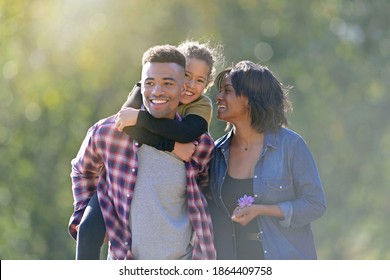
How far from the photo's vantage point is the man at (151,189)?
17.6 ft

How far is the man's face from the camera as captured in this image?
5.40 metres

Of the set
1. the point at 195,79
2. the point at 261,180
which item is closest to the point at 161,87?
the point at 195,79

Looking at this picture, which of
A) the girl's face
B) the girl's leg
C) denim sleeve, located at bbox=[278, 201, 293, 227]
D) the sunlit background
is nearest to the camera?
the girl's leg

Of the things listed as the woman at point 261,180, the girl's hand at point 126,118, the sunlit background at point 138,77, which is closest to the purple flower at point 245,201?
the woman at point 261,180

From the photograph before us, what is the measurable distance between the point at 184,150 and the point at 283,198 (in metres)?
0.56

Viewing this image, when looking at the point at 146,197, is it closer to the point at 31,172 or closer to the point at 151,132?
the point at 151,132

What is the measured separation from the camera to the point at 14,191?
20.4 metres

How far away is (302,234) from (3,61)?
14855 mm

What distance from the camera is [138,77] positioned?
17.5m

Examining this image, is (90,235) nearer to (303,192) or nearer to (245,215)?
(245,215)

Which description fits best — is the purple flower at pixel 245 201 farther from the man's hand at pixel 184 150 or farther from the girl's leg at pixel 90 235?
the girl's leg at pixel 90 235

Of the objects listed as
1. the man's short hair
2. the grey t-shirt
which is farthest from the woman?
the man's short hair

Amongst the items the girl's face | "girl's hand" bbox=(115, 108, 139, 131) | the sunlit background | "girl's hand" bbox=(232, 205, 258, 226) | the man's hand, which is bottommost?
"girl's hand" bbox=(232, 205, 258, 226)

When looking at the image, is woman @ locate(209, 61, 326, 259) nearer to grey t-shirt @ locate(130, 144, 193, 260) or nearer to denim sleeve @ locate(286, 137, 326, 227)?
denim sleeve @ locate(286, 137, 326, 227)
